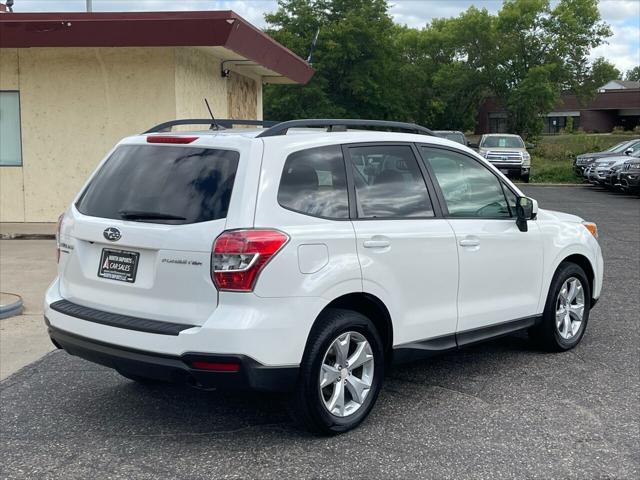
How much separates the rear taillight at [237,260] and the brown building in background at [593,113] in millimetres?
70220

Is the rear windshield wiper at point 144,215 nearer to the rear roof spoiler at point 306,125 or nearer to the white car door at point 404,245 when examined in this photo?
the rear roof spoiler at point 306,125

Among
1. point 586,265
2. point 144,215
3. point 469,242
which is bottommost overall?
point 586,265

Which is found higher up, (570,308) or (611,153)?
(611,153)

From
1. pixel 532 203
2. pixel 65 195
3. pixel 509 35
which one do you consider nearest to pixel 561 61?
pixel 509 35

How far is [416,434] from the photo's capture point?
4.61m

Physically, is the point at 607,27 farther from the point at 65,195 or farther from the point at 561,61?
the point at 65,195

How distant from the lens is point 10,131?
14008 millimetres

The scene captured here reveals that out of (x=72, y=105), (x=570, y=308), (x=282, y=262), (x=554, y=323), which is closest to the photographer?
(x=282, y=262)

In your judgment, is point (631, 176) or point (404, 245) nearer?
point (404, 245)

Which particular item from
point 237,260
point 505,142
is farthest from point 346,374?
point 505,142

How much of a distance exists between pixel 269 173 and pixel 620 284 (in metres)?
6.39

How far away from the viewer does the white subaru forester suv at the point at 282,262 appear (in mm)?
4082

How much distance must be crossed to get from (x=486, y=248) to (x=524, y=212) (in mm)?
559

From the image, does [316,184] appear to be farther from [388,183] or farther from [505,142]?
[505,142]
